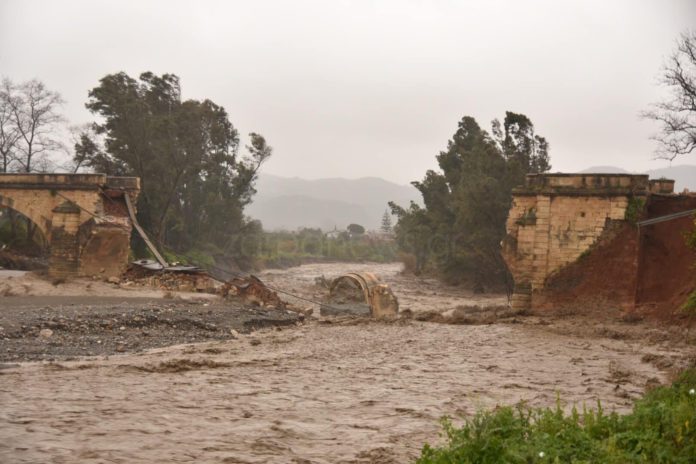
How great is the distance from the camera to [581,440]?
4.93 meters

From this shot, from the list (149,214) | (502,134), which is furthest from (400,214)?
(149,214)

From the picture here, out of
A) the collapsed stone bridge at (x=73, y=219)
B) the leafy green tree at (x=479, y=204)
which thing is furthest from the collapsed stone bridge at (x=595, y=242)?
the collapsed stone bridge at (x=73, y=219)

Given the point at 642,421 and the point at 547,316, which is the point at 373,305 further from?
the point at 642,421

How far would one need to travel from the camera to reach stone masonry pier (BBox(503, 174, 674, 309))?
15.9 m

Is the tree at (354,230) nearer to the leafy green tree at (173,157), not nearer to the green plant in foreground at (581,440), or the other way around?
the leafy green tree at (173,157)

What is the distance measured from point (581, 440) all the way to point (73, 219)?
1826cm

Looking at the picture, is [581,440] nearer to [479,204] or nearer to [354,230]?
[479,204]

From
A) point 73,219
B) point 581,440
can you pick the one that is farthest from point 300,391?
point 73,219

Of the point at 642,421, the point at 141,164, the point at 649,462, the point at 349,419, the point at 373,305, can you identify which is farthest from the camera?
the point at 141,164

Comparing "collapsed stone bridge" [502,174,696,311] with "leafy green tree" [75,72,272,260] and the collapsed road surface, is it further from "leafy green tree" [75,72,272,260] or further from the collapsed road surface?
"leafy green tree" [75,72,272,260]

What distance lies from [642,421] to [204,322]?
34.5 feet

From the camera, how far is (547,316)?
52.1ft

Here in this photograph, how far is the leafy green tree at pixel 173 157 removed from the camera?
2939 centimetres

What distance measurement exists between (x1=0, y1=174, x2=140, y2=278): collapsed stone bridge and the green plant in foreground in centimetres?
1680
